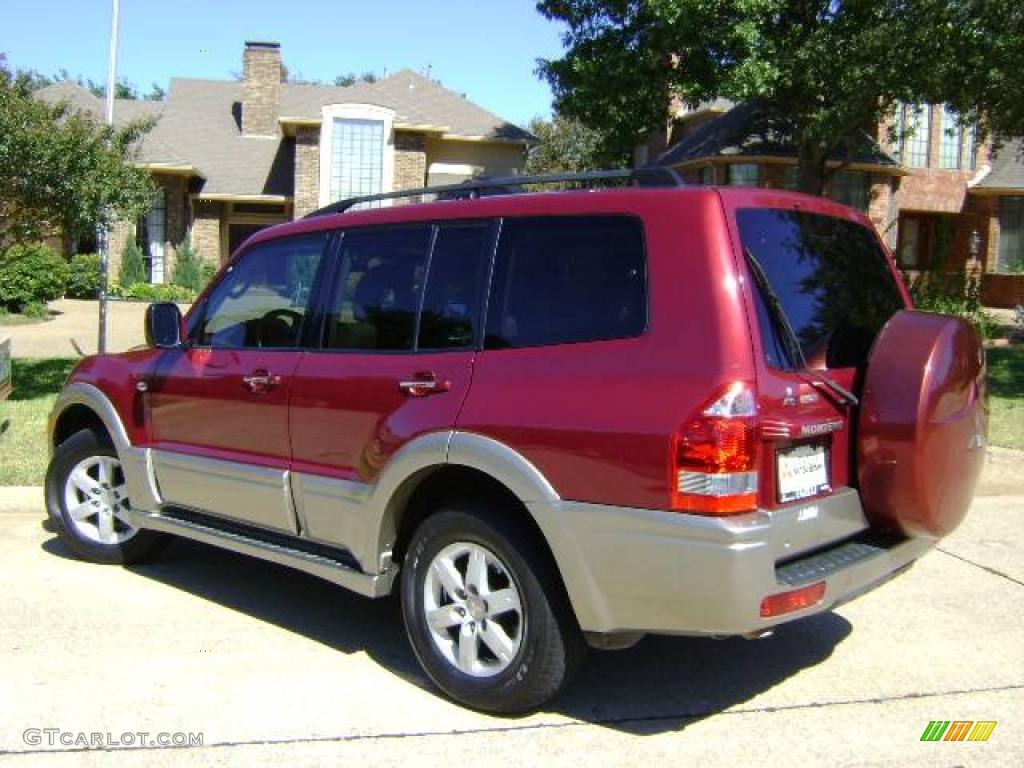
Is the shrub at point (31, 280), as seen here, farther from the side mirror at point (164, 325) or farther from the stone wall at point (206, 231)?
the side mirror at point (164, 325)

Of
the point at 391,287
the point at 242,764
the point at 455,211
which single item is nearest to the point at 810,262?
the point at 455,211

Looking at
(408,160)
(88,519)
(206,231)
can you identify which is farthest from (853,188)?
(88,519)

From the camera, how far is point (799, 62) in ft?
56.1

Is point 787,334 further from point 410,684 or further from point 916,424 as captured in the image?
point 410,684

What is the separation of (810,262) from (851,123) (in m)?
14.3

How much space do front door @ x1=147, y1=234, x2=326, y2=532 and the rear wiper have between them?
2.12 m

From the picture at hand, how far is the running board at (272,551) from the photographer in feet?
14.1

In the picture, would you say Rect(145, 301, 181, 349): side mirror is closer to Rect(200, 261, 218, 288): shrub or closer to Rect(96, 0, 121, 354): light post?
Rect(96, 0, 121, 354): light post

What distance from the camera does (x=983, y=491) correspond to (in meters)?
8.03

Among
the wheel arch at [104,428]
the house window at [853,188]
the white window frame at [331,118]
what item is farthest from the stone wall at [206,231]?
the wheel arch at [104,428]

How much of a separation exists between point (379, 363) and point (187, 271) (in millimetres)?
25736

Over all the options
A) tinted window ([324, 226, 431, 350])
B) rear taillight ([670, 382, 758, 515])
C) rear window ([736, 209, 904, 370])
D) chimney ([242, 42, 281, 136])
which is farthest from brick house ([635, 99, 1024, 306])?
rear taillight ([670, 382, 758, 515])

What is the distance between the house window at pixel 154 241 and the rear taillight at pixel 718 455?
28490mm

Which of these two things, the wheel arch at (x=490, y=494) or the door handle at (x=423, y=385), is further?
the door handle at (x=423, y=385)
